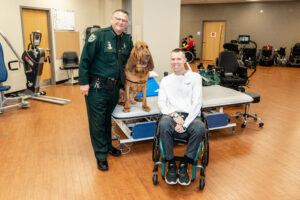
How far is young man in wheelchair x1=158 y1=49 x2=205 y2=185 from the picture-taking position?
7.59 ft

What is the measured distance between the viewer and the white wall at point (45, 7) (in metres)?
5.54

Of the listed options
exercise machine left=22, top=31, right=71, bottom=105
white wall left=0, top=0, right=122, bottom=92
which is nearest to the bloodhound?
exercise machine left=22, top=31, right=71, bottom=105

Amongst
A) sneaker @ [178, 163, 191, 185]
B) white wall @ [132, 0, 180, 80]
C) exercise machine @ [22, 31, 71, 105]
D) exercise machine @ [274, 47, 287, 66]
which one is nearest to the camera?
sneaker @ [178, 163, 191, 185]

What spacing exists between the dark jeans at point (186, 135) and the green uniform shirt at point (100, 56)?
0.74 meters

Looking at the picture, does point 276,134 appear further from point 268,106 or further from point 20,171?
point 20,171

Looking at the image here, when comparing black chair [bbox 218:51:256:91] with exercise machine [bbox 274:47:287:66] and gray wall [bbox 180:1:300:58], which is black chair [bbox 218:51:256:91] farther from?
gray wall [bbox 180:1:300:58]

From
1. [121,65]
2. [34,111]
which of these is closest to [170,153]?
[121,65]

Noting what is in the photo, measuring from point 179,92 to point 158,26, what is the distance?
2.19 m

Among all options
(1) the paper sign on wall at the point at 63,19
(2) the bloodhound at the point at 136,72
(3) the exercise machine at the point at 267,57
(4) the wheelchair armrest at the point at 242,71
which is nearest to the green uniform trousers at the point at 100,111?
(2) the bloodhound at the point at 136,72

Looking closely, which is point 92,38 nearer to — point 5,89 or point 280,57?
point 5,89

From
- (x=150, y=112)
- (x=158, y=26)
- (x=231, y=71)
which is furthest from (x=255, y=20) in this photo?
(x=150, y=112)

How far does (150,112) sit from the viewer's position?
9.69ft

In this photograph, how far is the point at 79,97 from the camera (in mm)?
5633

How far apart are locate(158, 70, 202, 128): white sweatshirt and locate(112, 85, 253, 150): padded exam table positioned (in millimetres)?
409
